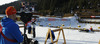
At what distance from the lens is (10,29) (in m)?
2.05

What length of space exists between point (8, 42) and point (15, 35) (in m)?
0.21

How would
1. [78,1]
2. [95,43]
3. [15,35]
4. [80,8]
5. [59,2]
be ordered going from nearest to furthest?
[15,35]
[95,43]
[80,8]
[78,1]
[59,2]

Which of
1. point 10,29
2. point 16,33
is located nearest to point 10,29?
point 10,29

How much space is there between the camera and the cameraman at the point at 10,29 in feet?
6.71

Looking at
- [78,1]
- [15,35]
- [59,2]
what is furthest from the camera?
[59,2]

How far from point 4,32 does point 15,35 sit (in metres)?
0.20

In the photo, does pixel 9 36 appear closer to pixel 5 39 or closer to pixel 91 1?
pixel 5 39

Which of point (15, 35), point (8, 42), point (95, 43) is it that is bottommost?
point (95, 43)

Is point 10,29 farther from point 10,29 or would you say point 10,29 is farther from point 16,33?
point 16,33

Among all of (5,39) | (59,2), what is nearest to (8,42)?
(5,39)

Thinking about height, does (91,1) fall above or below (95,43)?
above

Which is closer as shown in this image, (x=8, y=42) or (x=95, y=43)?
(x=8, y=42)

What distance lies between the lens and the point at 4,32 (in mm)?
2111

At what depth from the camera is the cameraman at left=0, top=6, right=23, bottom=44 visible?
6.71 ft
